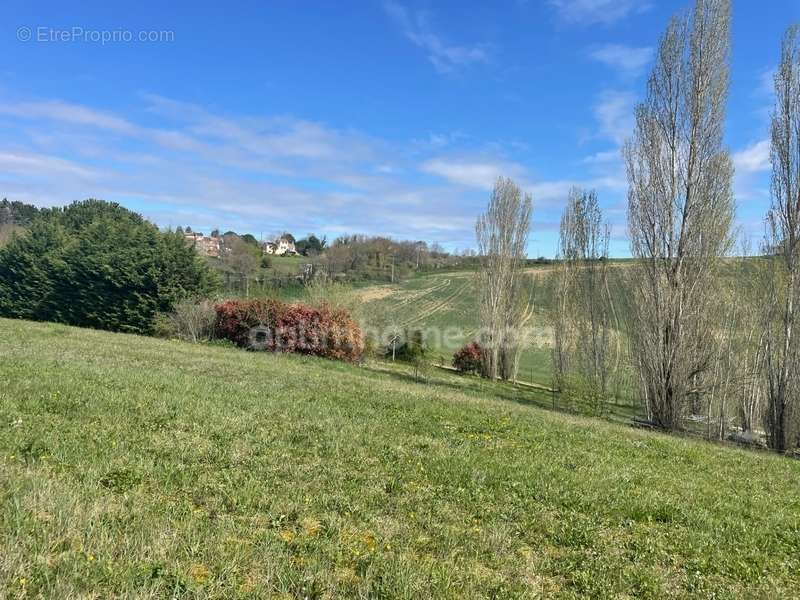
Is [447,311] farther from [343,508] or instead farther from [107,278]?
[343,508]

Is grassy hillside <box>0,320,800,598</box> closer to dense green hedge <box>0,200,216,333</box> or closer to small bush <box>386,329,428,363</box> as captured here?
dense green hedge <box>0,200,216,333</box>

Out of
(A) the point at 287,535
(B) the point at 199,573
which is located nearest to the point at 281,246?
(A) the point at 287,535

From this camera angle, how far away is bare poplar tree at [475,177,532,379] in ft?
95.5

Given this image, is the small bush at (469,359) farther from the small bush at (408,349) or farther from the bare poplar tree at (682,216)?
the bare poplar tree at (682,216)

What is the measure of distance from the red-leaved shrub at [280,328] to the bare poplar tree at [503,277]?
473 inches

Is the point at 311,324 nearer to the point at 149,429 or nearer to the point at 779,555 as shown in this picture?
the point at 149,429

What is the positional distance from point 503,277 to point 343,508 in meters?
26.2

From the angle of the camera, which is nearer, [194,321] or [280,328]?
[280,328]

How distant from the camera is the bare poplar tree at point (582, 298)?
84.9 ft

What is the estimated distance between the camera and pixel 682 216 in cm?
1354

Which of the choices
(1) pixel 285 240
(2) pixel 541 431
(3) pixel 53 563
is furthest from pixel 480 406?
(1) pixel 285 240

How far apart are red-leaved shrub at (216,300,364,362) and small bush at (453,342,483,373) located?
44.0ft

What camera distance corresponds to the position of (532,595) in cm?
275

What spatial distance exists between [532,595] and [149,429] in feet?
13.2
